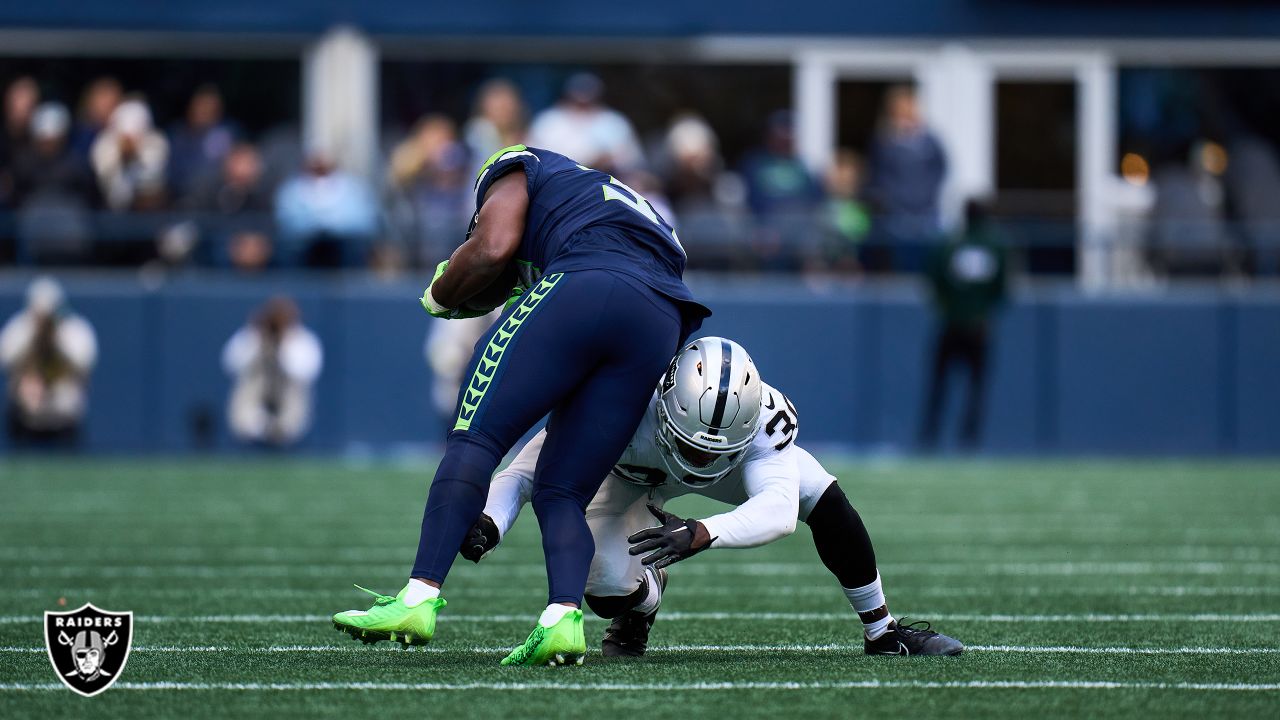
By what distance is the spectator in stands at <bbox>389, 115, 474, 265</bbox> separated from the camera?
16438 mm

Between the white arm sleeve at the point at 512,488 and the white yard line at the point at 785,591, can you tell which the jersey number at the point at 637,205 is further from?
the white yard line at the point at 785,591

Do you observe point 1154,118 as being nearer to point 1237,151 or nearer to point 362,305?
point 1237,151

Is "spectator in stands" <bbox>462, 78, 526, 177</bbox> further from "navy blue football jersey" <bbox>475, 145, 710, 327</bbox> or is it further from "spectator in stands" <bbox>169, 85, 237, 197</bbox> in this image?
"navy blue football jersey" <bbox>475, 145, 710, 327</bbox>

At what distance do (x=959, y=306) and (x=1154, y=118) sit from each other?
14.5ft

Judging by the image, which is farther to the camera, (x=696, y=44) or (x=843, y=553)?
(x=696, y=44)

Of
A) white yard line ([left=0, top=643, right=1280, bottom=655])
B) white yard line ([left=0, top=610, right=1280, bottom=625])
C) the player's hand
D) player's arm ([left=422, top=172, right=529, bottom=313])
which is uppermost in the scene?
Result: player's arm ([left=422, top=172, right=529, bottom=313])

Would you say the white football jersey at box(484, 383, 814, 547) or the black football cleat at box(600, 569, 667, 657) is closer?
the white football jersey at box(484, 383, 814, 547)

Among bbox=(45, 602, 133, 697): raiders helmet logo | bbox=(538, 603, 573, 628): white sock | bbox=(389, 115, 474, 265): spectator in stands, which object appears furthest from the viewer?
bbox=(389, 115, 474, 265): spectator in stands

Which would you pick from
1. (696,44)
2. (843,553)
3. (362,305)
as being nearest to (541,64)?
(696,44)

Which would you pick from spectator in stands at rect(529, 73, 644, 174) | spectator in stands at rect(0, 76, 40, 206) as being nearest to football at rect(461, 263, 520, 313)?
spectator in stands at rect(529, 73, 644, 174)

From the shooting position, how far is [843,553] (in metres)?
5.46

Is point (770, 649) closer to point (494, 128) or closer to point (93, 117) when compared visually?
point (494, 128)

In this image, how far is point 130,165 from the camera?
655 inches

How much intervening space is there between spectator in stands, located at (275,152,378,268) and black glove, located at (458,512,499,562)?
11.6 m
